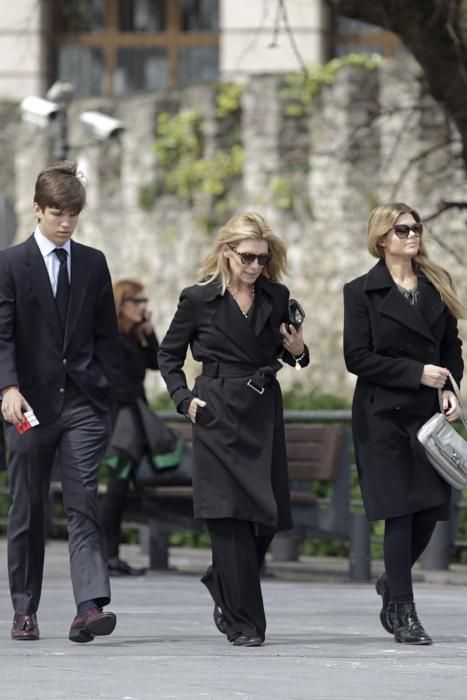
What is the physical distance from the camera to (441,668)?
28.4ft

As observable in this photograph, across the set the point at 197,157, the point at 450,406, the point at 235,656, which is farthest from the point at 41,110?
the point at 235,656

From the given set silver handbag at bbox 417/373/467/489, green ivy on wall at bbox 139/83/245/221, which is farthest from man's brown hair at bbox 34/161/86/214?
green ivy on wall at bbox 139/83/245/221

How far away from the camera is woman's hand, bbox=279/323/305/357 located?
9.66m

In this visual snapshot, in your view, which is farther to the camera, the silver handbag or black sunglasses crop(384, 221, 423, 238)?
black sunglasses crop(384, 221, 423, 238)

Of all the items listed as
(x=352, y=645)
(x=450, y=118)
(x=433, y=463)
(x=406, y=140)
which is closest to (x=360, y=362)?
(x=433, y=463)

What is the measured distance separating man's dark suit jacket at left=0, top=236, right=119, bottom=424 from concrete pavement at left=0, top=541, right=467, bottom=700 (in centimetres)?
98

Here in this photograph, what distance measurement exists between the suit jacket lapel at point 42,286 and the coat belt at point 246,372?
24.2 inches

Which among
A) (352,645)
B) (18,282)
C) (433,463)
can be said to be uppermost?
(18,282)

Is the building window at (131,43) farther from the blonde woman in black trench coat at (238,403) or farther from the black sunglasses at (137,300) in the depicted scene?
the blonde woman in black trench coat at (238,403)

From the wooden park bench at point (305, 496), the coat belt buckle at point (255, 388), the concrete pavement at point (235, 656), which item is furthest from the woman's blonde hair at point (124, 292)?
the coat belt buckle at point (255, 388)

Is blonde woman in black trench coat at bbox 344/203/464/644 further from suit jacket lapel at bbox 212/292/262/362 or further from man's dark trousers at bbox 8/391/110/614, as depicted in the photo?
man's dark trousers at bbox 8/391/110/614

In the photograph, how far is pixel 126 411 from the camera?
14336 mm

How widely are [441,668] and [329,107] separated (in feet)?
58.8

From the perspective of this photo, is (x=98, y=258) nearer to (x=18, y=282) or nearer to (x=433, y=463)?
(x=18, y=282)
